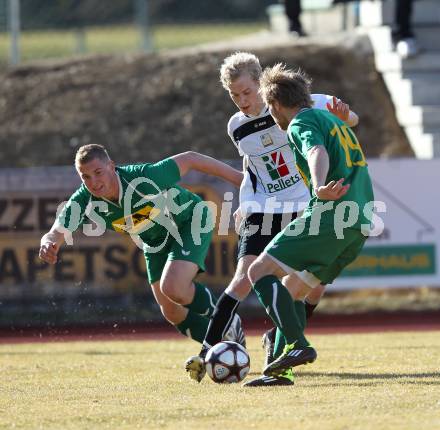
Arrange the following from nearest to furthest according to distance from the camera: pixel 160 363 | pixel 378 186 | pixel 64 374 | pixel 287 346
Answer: pixel 287 346 → pixel 64 374 → pixel 160 363 → pixel 378 186

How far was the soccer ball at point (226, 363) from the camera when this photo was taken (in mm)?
6750

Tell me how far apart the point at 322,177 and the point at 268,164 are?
168 cm

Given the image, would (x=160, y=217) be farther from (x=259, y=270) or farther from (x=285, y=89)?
(x=285, y=89)

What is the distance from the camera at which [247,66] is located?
729 centimetres

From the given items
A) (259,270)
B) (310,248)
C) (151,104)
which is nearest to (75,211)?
(259,270)

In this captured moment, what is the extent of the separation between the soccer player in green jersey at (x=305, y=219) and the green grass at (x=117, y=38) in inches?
542

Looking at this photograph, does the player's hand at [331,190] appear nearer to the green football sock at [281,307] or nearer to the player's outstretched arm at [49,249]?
the green football sock at [281,307]

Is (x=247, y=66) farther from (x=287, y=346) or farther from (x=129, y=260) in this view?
(x=129, y=260)

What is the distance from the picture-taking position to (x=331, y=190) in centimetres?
596

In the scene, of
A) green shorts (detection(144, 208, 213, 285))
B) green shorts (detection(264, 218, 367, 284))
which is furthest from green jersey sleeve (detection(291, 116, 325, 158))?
green shorts (detection(144, 208, 213, 285))

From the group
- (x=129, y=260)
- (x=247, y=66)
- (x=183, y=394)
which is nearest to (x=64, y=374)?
(x=183, y=394)

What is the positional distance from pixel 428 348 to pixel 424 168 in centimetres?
452

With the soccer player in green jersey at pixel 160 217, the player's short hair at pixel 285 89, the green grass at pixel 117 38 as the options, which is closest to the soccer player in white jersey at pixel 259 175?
Result: the soccer player in green jersey at pixel 160 217

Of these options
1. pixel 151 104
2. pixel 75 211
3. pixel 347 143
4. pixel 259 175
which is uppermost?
pixel 347 143
